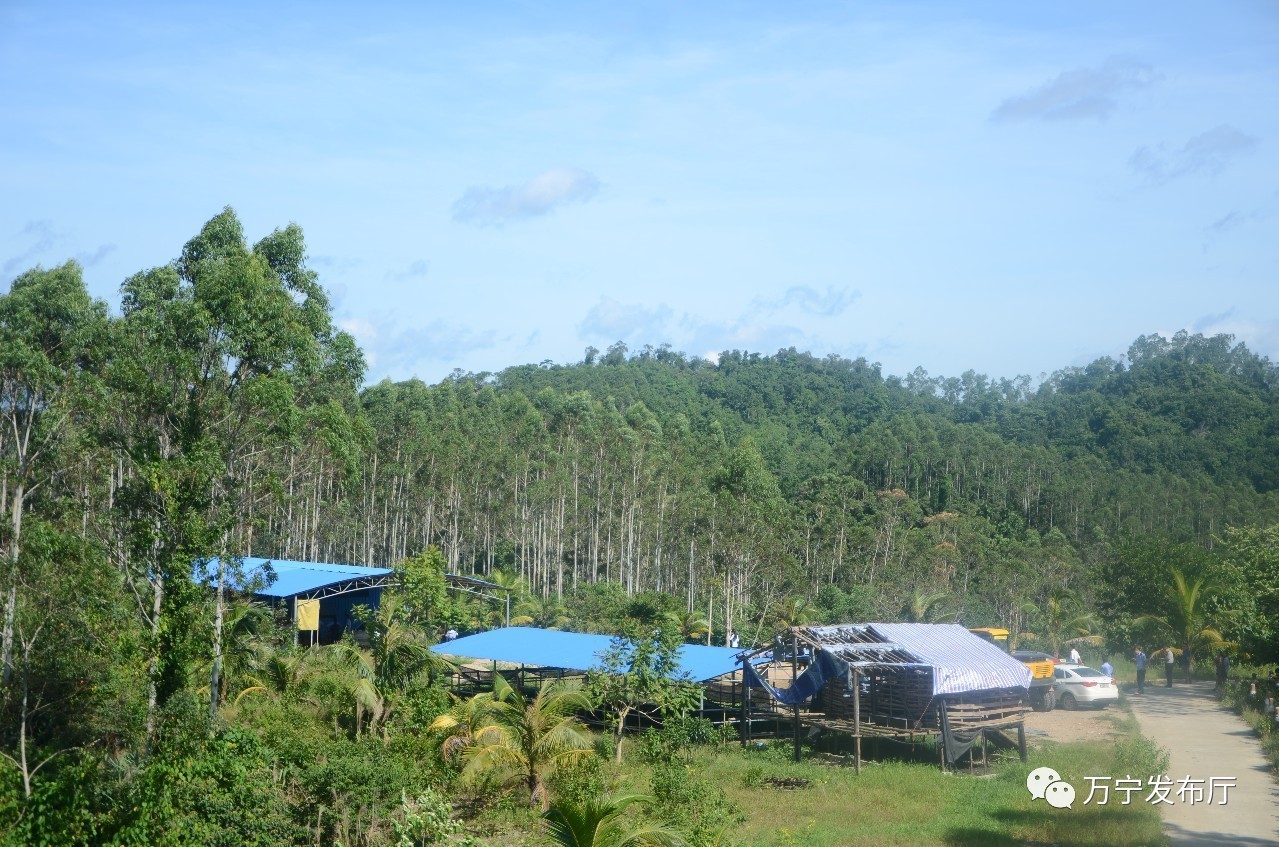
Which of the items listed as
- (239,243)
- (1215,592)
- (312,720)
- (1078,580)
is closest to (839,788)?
(312,720)

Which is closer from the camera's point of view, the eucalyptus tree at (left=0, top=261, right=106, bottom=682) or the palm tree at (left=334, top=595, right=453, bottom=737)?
the palm tree at (left=334, top=595, right=453, bottom=737)

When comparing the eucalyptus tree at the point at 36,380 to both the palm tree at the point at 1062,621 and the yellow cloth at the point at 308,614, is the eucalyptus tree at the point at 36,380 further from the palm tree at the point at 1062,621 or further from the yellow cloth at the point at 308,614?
the palm tree at the point at 1062,621

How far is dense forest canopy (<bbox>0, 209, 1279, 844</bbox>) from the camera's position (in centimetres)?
1539

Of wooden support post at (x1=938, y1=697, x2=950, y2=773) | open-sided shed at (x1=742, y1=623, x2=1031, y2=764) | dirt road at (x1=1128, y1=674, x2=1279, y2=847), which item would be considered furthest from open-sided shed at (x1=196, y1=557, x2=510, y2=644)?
dirt road at (x1=1128, y1=674, x2=1279, y2=847)

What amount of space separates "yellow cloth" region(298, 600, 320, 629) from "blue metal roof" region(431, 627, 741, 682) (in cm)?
485

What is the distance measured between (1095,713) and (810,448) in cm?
5362

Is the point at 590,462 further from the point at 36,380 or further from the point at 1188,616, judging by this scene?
the point at 36,380

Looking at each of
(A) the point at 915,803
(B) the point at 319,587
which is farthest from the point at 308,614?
(A) the point at 915,803

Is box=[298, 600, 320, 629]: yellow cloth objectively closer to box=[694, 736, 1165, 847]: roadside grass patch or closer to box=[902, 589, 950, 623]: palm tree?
box=[694, 736, 1165, 847]: roadside grass patch

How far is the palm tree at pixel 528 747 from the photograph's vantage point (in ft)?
47.8

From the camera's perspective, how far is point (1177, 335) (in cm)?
10831

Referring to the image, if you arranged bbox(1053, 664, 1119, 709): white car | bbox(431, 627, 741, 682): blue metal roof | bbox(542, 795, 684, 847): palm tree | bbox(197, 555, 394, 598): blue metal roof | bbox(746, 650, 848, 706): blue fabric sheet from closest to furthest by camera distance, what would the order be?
bbox(542, 795, 684, 847): palm tree
bbox(746, 650, 848, 706): blue fabric sheet
bbox(431, 627, 741, 682): blue metal roof
bbox(1053, 664, 1119, 709): white car
bbox(197, 555, 394, 598): blue metal roof

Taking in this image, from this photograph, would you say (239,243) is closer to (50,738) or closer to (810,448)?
(50,738)

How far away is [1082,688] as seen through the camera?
76.5ft
